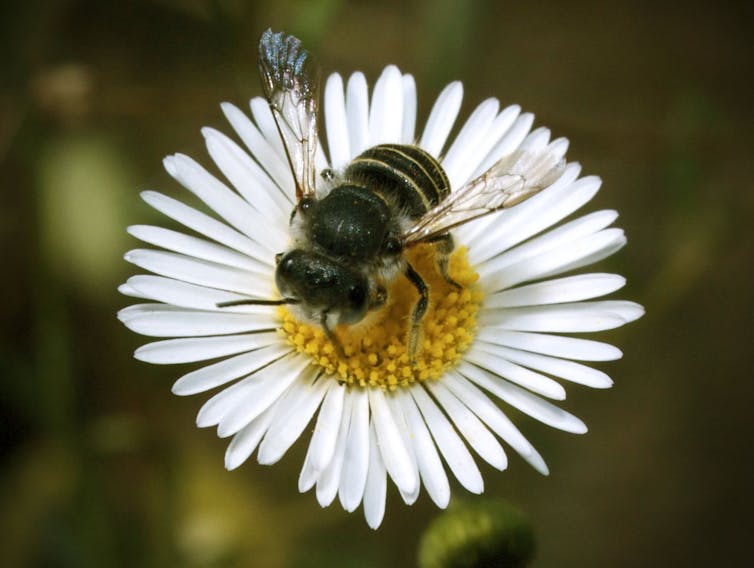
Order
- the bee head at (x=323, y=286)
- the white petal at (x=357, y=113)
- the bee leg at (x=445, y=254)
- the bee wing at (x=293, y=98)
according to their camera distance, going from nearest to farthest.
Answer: the bee head at (x=323, y=286), the bee leg at (x=445, y=254), the bee wing at (x=293, y=98), the white petal at (x=357, y=113)

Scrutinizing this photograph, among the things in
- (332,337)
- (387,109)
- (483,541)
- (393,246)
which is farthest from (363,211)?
(483,541)

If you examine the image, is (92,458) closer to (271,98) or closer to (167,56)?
(271,98)

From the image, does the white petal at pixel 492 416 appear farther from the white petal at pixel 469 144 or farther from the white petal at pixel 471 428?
the white petal at pixel 469 144

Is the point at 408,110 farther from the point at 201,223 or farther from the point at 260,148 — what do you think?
the point at 201,223

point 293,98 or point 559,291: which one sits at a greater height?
point 293,98

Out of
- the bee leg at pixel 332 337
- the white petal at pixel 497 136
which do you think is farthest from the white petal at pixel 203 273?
the white petal at pixel 497 136

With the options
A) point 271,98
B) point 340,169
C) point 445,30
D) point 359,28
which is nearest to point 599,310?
point 340,169
